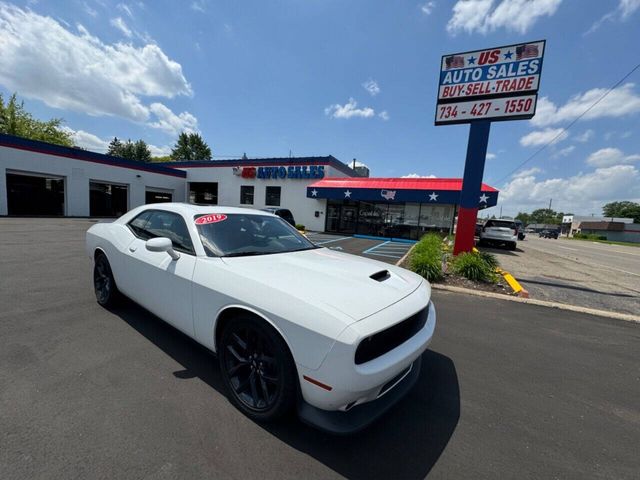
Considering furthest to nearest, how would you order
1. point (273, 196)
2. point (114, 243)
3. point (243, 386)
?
point (273, 196) → point (114, 243) → point (243, 386)

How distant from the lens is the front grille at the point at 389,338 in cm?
176

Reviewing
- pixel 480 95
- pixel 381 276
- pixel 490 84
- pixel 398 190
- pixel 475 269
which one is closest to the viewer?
pixel 381 276

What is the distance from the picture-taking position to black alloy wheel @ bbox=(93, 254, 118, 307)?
12.6ft

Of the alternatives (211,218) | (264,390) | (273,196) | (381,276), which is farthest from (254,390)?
(273,196)

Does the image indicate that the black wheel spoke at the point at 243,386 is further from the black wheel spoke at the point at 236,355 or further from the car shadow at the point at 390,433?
the car shadow at the point at 390,433

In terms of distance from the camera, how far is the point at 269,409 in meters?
2.01

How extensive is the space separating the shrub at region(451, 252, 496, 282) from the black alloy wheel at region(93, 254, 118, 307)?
701 centimetres

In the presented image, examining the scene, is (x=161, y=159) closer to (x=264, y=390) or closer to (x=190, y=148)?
(x=190, y=148)

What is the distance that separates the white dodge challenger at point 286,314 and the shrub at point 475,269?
4.76 m

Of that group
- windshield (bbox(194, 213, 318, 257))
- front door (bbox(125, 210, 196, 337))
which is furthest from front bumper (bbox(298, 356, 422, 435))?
windshield (bbox(194, 213, 318, 257))

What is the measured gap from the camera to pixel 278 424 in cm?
210

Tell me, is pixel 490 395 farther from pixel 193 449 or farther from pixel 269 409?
pixel 193 449

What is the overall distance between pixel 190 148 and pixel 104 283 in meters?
63.7

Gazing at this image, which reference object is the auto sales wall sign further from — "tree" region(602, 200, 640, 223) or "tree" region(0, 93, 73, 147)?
"tree" region(602, 200, 640, 223)
